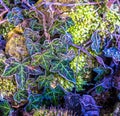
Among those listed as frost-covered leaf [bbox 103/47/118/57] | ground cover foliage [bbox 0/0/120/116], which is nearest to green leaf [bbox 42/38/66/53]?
ground cover foliage [bbox 0/0/120/116]

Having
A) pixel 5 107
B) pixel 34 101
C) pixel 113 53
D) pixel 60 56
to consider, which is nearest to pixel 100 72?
pixel 113 53

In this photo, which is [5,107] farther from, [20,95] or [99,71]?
[99,71]

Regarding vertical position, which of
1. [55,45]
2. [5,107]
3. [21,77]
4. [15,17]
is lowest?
[5,107]

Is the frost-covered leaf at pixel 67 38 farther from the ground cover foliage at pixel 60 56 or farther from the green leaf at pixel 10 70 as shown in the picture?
the green leaf at pixel 10 70

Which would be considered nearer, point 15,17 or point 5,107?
point 5,107

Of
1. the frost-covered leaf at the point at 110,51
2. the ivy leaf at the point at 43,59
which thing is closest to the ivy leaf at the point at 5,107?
the ivy leaf at the point at 43,59

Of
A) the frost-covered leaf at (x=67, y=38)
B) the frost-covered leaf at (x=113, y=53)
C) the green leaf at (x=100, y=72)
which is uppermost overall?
the frost-covered leaf at (x=67, y=38)

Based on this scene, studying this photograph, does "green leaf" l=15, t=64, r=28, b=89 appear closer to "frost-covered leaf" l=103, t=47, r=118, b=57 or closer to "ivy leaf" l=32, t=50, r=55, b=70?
"ivy leaf" l=32, t=50, r=55, b=70
